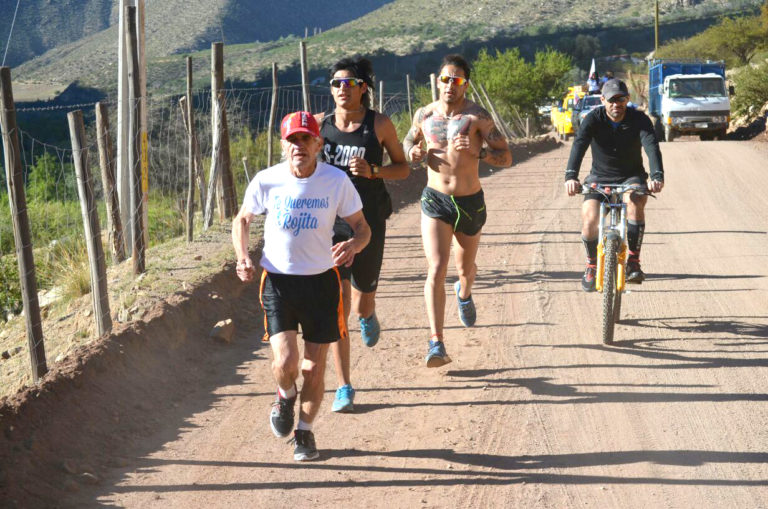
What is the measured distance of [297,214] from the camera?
4.88 meters

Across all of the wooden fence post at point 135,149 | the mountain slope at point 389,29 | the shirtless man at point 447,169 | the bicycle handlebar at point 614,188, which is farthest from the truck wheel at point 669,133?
the mountain slope at point 389,29

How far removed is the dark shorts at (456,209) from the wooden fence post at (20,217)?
2.64 metres

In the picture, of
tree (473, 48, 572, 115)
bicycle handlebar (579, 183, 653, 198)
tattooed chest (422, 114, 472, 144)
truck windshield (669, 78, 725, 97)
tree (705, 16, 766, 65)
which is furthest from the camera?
tree (705, 16, 766, 65)

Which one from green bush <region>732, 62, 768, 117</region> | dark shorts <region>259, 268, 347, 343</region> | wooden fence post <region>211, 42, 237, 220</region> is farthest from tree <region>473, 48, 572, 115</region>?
dark shorts <region>259, 268, 347, 343</region>

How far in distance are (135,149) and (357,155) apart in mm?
4419

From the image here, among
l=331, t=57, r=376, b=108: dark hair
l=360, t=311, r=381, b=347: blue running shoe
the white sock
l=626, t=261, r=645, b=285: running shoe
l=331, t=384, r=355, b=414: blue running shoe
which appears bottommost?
l=331, t=384, r=355, b=414: blue running shoe

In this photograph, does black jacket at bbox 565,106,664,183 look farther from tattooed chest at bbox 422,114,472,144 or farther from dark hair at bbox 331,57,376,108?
dark hair at bbox 331,57,376,108

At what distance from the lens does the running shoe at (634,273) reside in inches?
312

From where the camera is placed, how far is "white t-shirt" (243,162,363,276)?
4.89 m

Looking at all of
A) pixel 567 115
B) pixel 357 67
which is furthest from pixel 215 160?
pixel 567 115

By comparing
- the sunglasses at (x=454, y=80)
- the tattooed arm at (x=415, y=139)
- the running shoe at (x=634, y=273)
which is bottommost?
the running shoe at (x=634, y=273)

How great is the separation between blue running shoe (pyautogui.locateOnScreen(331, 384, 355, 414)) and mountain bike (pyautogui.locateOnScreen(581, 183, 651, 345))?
2.24m

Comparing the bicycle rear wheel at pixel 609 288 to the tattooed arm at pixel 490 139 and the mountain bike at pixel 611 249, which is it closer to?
the mountain bike at pixel 611 249

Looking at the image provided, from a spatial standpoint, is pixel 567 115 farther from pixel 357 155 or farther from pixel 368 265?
pixel 357 155
